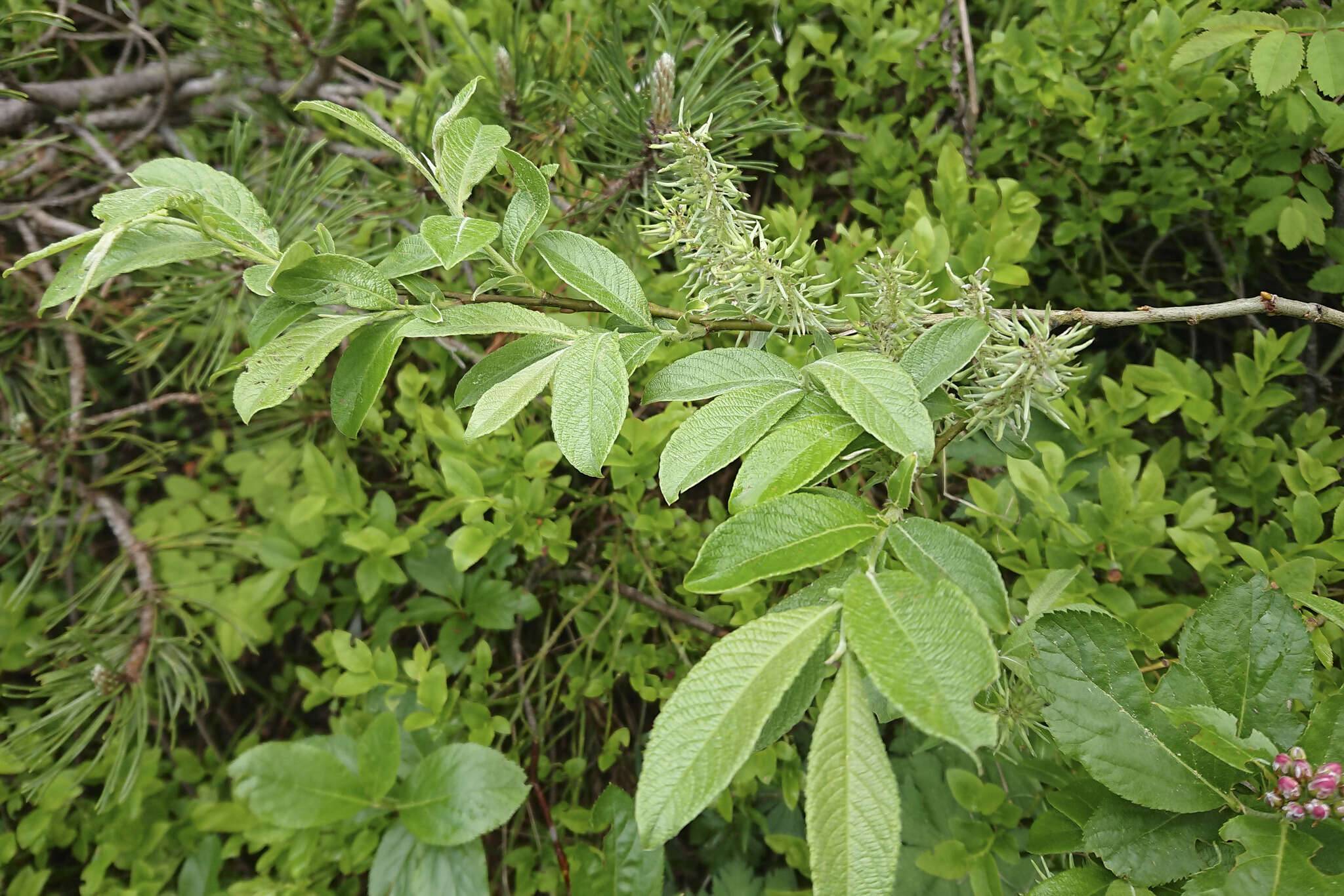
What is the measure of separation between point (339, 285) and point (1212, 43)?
3.54ft

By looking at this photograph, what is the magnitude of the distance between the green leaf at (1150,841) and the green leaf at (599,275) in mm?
603

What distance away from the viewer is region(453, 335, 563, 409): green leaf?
0.73 meters

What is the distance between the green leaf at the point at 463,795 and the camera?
1.16 metres

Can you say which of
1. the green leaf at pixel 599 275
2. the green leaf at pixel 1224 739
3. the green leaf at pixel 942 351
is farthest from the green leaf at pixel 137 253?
the green leaf at pixel 1224 739

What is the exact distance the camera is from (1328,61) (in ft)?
2.86

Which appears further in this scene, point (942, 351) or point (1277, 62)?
point (1277, 62)

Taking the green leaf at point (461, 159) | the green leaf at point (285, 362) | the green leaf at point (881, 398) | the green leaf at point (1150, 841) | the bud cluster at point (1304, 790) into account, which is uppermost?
the green leaf at point (461, 159)

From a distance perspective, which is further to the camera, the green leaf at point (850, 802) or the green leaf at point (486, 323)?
the green leaf at point (486, 323)

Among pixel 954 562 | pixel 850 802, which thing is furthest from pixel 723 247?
pixel 850 802

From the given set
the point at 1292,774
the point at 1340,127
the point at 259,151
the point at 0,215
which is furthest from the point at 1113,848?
the point at 0,215

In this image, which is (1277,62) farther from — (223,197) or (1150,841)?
(223,197)

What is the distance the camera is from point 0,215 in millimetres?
1502

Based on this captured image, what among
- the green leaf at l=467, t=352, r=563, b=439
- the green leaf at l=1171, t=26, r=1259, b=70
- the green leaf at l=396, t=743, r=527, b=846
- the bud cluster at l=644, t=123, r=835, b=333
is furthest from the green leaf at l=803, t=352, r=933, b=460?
the green leaf at l=396, t=743, r=527, b=846

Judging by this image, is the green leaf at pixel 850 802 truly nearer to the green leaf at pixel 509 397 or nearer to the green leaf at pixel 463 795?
the green leaf at pixel 509 397
